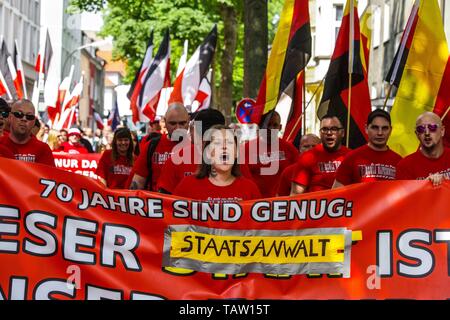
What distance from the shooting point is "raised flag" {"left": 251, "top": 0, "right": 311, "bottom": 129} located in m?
13.5

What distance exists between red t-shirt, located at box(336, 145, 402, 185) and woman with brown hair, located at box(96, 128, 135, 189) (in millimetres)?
4341

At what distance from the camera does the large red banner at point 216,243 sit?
23.9 ft

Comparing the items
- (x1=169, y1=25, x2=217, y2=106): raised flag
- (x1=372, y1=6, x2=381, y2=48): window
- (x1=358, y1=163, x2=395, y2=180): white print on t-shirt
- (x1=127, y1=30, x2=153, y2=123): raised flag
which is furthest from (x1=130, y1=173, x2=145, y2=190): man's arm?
(x1=372, y1=6, x2=381, y2=48): window

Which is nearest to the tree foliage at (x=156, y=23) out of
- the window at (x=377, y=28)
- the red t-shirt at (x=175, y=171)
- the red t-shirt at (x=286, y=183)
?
the window at (x=377, y=28)

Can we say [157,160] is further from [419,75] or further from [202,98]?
[202,98]

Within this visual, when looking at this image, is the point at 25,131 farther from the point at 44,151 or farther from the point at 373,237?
the point at 373,237

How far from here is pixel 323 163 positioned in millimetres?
10211

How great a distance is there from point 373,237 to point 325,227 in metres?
0.32

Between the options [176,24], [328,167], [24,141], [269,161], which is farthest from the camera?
[176,24]

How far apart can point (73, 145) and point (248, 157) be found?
10925 millimetres

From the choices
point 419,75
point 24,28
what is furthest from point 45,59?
point 24,28

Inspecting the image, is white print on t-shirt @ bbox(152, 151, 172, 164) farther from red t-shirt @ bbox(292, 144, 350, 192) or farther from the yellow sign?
the yellow sign

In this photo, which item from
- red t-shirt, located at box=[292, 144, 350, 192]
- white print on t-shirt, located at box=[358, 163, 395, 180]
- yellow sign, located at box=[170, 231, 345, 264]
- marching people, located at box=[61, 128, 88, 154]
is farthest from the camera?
marching people, located at box=[61, 128, 88, 154]

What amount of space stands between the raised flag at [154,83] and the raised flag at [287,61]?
8957 mm
